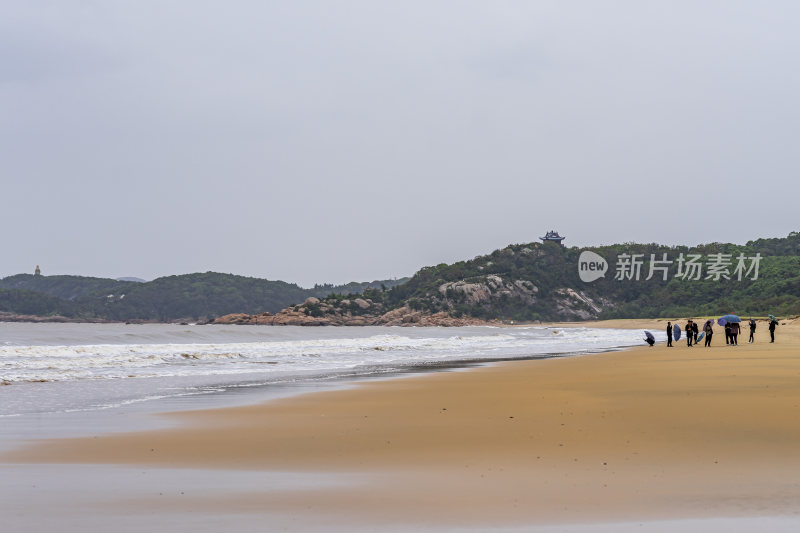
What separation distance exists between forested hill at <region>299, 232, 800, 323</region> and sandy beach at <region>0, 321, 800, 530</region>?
396 feet

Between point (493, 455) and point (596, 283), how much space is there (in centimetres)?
16669

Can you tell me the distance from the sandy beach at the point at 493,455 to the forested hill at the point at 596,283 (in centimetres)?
12070

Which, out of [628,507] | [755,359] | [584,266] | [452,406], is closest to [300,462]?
[628,507]

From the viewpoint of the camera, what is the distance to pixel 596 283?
172 meters

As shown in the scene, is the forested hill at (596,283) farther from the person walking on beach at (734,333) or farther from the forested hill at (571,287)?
the person walking on beach at (734,333)

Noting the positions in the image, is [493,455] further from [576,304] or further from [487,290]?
[576,304]

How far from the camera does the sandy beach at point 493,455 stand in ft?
22.7

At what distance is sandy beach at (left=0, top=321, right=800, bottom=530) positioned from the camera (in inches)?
272

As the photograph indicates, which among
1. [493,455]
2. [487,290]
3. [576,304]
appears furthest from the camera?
[487,290]

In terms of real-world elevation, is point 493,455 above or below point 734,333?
below

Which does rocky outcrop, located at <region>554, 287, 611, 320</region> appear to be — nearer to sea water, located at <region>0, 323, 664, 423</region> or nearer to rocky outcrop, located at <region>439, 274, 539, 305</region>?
rocky outcrop, located at <region>439, 274, 539, 305</region>

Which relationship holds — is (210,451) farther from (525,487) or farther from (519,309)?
(519,309)

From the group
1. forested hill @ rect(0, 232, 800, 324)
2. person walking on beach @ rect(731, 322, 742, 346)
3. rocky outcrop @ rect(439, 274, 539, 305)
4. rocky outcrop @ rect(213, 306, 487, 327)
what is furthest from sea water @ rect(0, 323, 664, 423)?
rocky outcrop @ rect(439, 274, 539, 305)

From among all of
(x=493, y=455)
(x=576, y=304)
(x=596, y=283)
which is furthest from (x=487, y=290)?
(x=493, y=455)
